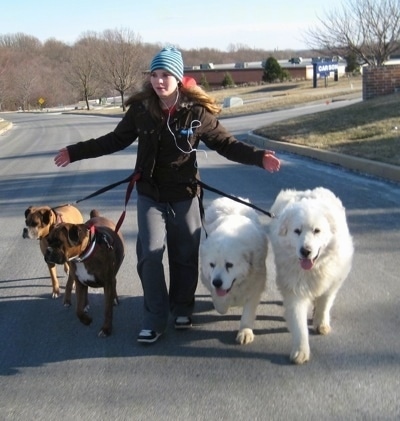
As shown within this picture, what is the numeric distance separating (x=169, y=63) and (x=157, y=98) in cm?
31

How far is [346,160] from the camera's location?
485 inches

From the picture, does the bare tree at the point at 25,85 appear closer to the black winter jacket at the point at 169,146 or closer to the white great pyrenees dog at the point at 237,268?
the black winter jacket at the point at 169,146

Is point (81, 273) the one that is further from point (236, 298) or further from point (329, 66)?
point (329, 66)

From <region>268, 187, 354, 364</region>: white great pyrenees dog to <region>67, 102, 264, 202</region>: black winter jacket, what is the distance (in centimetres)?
66

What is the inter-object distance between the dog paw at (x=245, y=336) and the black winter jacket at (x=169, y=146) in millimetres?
1139

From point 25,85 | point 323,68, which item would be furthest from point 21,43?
point 323,68

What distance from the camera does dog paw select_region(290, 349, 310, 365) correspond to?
414 centimetres

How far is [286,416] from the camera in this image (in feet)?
11.4

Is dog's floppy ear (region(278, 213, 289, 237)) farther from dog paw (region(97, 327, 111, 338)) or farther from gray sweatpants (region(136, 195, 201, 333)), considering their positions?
dog paw (region(97, 327, 111, 338))

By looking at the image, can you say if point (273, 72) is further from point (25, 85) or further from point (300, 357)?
point (300, 357)

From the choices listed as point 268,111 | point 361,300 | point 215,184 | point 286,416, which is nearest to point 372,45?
point 268,111

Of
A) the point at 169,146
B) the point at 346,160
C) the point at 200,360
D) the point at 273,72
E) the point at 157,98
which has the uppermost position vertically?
the point at 157,98

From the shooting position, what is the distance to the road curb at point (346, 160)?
1053cm

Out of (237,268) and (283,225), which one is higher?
(283,225)
